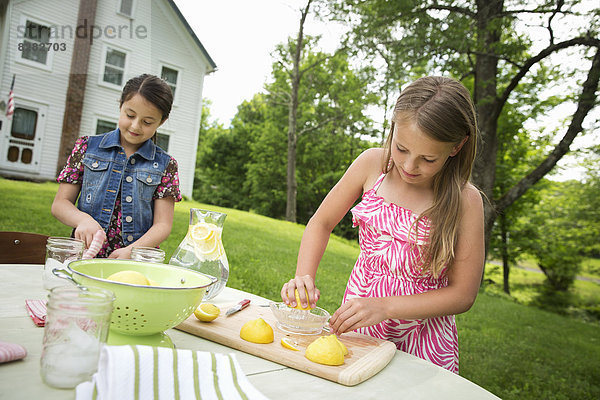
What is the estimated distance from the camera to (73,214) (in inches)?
77.6

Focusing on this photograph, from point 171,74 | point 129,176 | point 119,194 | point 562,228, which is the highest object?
point 171,74

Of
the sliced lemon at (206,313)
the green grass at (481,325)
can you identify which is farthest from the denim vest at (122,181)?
the green grass at (481,325)

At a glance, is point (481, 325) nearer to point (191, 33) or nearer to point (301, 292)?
point (301, 292)

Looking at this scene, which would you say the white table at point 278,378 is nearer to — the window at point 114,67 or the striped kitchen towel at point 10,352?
the striped kitchen towel at point 10,352

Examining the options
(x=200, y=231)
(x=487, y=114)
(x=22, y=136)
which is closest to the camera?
(x=200, y=231)

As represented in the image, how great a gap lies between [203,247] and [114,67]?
14.1m

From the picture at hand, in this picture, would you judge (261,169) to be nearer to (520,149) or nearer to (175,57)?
(175,57)

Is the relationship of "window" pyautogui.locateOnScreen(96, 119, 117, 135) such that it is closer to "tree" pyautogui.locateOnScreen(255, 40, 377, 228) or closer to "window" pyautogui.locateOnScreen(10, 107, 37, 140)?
"window" pyautogui.locateOnScreen(10, 107, 37, 140)

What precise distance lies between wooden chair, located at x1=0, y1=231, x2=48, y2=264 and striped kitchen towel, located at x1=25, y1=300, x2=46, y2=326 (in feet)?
3.23

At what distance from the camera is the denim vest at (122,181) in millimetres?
2236

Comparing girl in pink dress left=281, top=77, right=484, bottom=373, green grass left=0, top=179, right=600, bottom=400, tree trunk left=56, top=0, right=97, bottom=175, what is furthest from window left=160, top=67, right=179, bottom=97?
girl in pink dress left=281, top=77, right=484, bottom=373

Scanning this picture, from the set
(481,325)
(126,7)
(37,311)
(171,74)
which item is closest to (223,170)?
(171,74)

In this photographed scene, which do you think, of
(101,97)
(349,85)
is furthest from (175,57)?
(349,85)

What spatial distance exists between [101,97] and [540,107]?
12440mm
